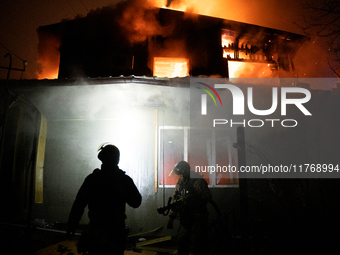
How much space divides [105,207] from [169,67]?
8333mm

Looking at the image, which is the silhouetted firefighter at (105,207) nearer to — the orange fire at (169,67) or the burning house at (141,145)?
the burning house at (141,145)

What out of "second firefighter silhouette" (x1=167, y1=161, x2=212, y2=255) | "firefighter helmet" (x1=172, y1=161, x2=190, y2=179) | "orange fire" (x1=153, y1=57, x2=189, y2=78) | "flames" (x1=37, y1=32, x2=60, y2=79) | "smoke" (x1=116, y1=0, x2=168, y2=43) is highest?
"smoke" (x1=116, y1=0, x2=168, y2=43)

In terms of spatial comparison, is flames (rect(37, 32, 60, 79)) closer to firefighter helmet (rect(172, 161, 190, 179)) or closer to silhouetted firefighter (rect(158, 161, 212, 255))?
firefighter helmet (rect(172, 161, 190, 179))

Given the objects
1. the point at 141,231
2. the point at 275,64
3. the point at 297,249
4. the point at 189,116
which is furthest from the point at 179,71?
the point at 297,249

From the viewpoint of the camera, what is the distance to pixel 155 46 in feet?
33.2

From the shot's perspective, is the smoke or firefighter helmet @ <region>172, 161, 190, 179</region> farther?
the smoke

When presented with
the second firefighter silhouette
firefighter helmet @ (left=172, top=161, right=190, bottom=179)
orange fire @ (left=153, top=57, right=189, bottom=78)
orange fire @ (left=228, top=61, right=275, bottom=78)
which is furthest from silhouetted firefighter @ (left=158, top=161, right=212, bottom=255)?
orange fire @ (left=228, top=61, right=275, bottom=78)

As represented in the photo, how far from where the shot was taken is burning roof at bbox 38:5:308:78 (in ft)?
33.0

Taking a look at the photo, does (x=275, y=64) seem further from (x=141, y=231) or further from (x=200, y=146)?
(x=141, y=231)

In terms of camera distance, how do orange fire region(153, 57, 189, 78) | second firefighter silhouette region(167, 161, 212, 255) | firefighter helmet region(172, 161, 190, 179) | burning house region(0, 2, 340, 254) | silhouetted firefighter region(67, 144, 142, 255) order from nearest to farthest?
silhouetted firefighter region(67, 144, 142, 255)
second firefighter silhouette region(167, 161, 212, 255)
firefighter helmet region(172, 161, 190, 179)
burning house region(0, 2, 340, 254)
orange fire region(153, 57, 189, 78)

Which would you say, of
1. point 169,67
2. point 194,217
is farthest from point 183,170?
point 169,67

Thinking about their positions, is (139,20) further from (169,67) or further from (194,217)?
(194,217)

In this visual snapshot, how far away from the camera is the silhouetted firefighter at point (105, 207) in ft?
8.90

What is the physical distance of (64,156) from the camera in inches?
255
